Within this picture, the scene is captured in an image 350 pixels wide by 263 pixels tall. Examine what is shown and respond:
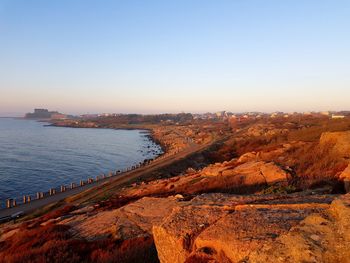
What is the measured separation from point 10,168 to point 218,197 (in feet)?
197

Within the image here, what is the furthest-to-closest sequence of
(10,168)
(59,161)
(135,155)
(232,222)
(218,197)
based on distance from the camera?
1. (135,155)
2. (59,161)
3. (10,168)
4. (218,197)
5. (232,222)

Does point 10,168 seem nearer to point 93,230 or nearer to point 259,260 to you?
point 93,230

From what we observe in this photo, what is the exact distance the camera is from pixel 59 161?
238 feet

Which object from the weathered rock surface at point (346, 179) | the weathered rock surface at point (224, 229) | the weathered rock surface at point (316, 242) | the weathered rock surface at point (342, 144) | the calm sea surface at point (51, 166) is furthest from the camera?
the calm sea surface at point (51, 166)

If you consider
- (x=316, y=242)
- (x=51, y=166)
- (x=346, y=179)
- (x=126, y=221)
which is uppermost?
(x=316, y=242)

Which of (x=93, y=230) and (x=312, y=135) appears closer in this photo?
(x=93, y=230)

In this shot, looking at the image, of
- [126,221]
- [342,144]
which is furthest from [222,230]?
[342,144]

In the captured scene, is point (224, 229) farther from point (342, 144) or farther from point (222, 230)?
point (342, 144)

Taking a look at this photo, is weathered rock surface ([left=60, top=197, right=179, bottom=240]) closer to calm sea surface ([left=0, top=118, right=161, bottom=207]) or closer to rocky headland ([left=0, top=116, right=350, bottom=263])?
rocky headland ([left=0, top=116, right=350, bottom=263])

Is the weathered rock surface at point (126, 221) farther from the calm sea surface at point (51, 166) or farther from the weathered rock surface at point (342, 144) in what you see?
the calm sea surface at point (51, 166)

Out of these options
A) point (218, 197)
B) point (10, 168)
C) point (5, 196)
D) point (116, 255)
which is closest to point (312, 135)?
point (218, 197)

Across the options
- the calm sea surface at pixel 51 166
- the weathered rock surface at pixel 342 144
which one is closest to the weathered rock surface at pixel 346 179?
the weathered rock surface at pixel 342 144

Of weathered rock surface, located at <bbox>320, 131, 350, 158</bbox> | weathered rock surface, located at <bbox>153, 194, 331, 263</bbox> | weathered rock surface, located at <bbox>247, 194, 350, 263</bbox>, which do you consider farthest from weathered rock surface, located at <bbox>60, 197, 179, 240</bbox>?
weathered rock surface, located at <bbox>320, 131, 350, 158</bbox>

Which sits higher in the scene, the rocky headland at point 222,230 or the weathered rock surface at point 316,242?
the weathered rock surface at point 316,242
